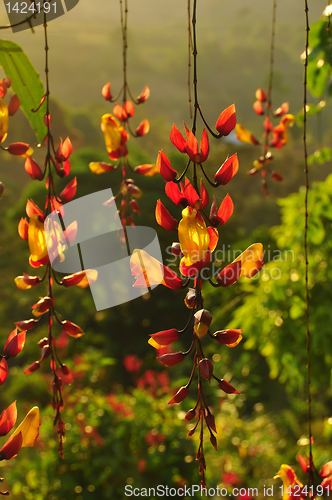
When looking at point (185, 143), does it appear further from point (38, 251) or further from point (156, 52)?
point (156, 52)

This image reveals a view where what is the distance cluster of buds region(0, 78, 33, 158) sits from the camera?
1.13ft

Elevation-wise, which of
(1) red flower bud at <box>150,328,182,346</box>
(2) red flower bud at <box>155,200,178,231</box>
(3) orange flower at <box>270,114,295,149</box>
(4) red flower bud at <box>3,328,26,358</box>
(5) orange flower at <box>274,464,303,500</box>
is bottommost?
(5) orange flower at <box>274,464,303,500</box>

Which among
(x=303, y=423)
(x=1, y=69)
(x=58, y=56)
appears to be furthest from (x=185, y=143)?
(x=58, y=56)

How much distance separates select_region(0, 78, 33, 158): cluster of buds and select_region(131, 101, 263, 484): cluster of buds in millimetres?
169

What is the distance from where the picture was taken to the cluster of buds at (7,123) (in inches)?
13.6

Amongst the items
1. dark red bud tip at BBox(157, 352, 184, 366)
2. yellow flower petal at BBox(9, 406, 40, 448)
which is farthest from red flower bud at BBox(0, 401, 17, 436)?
dark red bud tip at BBox(157, 352, 184, 366)

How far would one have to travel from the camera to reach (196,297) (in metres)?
0.25

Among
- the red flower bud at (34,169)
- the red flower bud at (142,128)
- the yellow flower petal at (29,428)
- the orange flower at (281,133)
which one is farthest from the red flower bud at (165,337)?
the orange flower at (281,133)

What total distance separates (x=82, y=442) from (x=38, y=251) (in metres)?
1.03

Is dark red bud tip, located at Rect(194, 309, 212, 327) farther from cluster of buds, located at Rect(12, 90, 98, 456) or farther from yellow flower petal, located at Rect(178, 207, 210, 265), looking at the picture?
cluster of buds, located at Rect(12, 90, 98, 456)

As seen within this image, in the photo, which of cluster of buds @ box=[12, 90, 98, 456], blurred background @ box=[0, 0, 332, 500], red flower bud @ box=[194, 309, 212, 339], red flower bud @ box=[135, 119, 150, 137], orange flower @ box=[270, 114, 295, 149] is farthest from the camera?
blurred background @ box=[0, 0, 332, 500]

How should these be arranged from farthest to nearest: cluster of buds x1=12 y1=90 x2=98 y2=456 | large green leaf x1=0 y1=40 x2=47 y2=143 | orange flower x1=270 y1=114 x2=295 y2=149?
orange flower x1=270 y1=114 x2=295 y2=149 → large green leaf x1=0 y1=40 x2=47 y2=143 → cluster of buds x1=12 y1=90 x2=98 y2=456

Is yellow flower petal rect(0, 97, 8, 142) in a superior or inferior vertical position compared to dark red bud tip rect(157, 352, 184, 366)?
superior

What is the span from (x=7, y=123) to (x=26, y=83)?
0.49 feet
